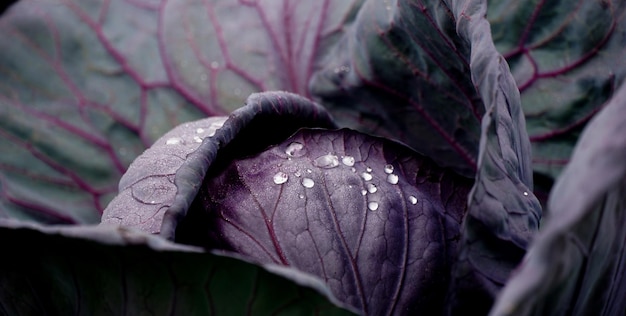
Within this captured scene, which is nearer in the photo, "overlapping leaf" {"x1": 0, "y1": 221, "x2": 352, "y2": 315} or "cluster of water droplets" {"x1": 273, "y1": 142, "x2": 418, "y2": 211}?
"overlapping leaf" {"x1": 0, "y1": 221, "x2": 352, "y2": 315}

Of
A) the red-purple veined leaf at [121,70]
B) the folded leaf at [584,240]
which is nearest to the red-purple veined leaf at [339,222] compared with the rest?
the folded leaf at [584,240]

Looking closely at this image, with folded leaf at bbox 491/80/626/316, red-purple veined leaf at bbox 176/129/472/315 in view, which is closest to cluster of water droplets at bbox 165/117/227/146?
red-purple veined leaf at bbox 176/129/472/315

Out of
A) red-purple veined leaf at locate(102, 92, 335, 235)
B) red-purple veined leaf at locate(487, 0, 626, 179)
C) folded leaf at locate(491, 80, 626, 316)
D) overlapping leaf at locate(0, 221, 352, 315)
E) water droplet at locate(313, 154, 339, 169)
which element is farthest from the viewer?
red-purple veined leaf at locate(487, 0, 626, 179)

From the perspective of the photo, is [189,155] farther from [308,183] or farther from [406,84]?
[406,84]

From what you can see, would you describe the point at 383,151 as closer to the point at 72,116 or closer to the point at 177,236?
the point at 177,236

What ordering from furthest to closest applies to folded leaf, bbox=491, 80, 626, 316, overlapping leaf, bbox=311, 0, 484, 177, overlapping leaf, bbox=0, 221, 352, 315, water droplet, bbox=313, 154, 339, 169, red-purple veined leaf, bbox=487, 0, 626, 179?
red-purple veined leaf, bbox=487, 0, 626, 179, overlapping leaf, bbox=311, 0, 484, 177, water droplet, bbox=313, 154, 339, 169, overlapping leaf, bbox=0, 221, 352, 315, folded leaf, bbox=491, 80, 626, 316

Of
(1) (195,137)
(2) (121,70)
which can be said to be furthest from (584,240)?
(2) (121,70)

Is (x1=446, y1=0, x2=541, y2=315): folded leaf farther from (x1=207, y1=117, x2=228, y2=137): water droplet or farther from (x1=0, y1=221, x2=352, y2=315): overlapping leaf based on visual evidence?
(x1=207, y1=117, x2=228, y2=137): water droplet
